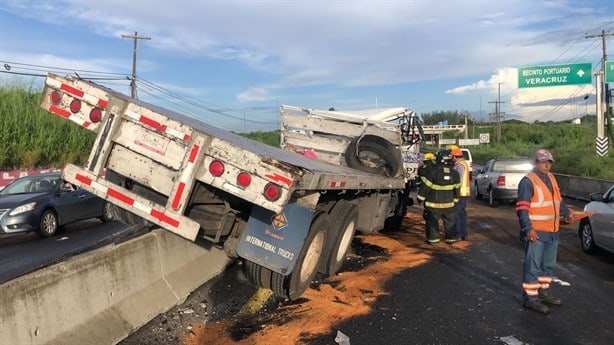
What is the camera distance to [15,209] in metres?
10.3

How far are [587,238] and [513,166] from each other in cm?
872

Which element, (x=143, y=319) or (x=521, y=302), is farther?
(x=521, y=302)

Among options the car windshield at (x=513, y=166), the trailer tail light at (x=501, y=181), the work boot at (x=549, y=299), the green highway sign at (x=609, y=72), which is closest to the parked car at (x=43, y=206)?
the work boot at (x=549, y=299)

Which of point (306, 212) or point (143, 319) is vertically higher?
point (306, 212)

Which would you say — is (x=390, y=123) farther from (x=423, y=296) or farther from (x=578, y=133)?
(x=578, y=133)

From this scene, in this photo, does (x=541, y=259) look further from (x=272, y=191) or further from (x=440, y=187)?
(x=440, y=187)

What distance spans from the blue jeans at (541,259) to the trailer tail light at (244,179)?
338cm

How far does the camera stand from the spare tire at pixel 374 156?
930 centimetres

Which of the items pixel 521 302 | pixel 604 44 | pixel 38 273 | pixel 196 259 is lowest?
pixel 521 302

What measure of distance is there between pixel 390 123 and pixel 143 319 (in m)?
7.08

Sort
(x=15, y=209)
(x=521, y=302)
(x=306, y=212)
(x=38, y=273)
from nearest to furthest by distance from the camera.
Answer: (x=38, y=273)
(x=306, y=212)
(x=521, y=302)
(x=15, y=209)

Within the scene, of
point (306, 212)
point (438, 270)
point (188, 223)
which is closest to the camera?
point (188, 223)

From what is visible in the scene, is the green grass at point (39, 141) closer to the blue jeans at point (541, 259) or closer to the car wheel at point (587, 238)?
the car wheel at point (587, 238)

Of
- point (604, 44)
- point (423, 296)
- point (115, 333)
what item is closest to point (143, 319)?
point (115, 333)
